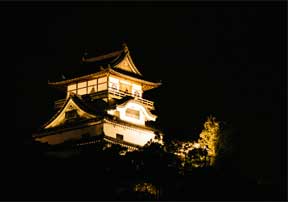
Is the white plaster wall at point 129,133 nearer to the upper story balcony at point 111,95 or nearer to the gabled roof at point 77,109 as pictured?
the gabled roof at point 77,109

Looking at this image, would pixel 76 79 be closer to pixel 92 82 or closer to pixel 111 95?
pixel 92 82

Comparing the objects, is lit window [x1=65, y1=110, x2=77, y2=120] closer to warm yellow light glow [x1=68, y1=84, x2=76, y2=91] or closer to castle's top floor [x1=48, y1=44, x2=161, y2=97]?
castle's top floor [x1=48, y1=44, x2=161, y2=97]

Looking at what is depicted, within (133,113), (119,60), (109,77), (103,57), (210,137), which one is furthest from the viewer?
(103,57)

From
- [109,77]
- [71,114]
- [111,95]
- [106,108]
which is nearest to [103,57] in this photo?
[109,77]

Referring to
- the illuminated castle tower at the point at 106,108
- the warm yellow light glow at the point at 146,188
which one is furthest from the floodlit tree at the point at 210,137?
the warm yellow light glow at the point at 146,188

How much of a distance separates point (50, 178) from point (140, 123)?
15197 millimetres

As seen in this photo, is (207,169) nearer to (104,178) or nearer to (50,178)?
(104,178)

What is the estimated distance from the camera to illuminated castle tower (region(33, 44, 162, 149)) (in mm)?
46844

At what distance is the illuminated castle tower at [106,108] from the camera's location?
46844 millimetres

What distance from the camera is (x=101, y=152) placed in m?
37.9

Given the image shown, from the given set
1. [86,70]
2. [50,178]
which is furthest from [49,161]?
[86,70]

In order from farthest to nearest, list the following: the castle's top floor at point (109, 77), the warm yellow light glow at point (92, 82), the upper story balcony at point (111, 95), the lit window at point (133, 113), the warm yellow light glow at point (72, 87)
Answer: the warm yellow light glow at point (72, 87) → the warm yellow light glow at point (92, 82) → the castle's top floor at point (109, 77) → the upper story balcony at point (111, 95) → the lit window at point (133, 113)

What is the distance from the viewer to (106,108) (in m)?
47.2

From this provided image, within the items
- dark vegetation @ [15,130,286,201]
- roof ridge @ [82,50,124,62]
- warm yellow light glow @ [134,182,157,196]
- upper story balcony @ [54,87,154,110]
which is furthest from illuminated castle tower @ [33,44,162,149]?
warm yellow light glow @ [134,182,157,196]
